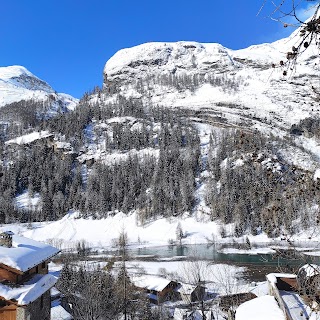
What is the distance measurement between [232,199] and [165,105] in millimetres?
85864

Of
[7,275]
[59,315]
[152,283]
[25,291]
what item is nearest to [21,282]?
[7,275]

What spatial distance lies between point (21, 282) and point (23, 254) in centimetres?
140

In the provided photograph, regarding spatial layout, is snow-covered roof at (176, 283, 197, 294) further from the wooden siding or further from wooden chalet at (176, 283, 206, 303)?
the wooden siding

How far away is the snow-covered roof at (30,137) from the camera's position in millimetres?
153525

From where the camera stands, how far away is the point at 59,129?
158 m

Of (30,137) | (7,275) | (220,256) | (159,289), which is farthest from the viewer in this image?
(30,137)

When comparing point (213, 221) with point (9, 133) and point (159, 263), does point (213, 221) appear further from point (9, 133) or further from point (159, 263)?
point (9, 133)

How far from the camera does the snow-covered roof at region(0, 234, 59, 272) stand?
16.5 meters

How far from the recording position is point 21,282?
1719 cm

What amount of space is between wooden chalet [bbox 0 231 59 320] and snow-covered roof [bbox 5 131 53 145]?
140846 mm

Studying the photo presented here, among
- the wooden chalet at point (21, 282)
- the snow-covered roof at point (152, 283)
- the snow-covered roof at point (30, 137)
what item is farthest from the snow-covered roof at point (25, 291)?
the snow-covered roof at point (30, 137)

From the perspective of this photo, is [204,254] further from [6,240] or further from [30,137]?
[30,137]

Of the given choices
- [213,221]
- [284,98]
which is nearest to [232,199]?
[213,221]

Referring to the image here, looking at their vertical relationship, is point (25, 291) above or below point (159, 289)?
above
